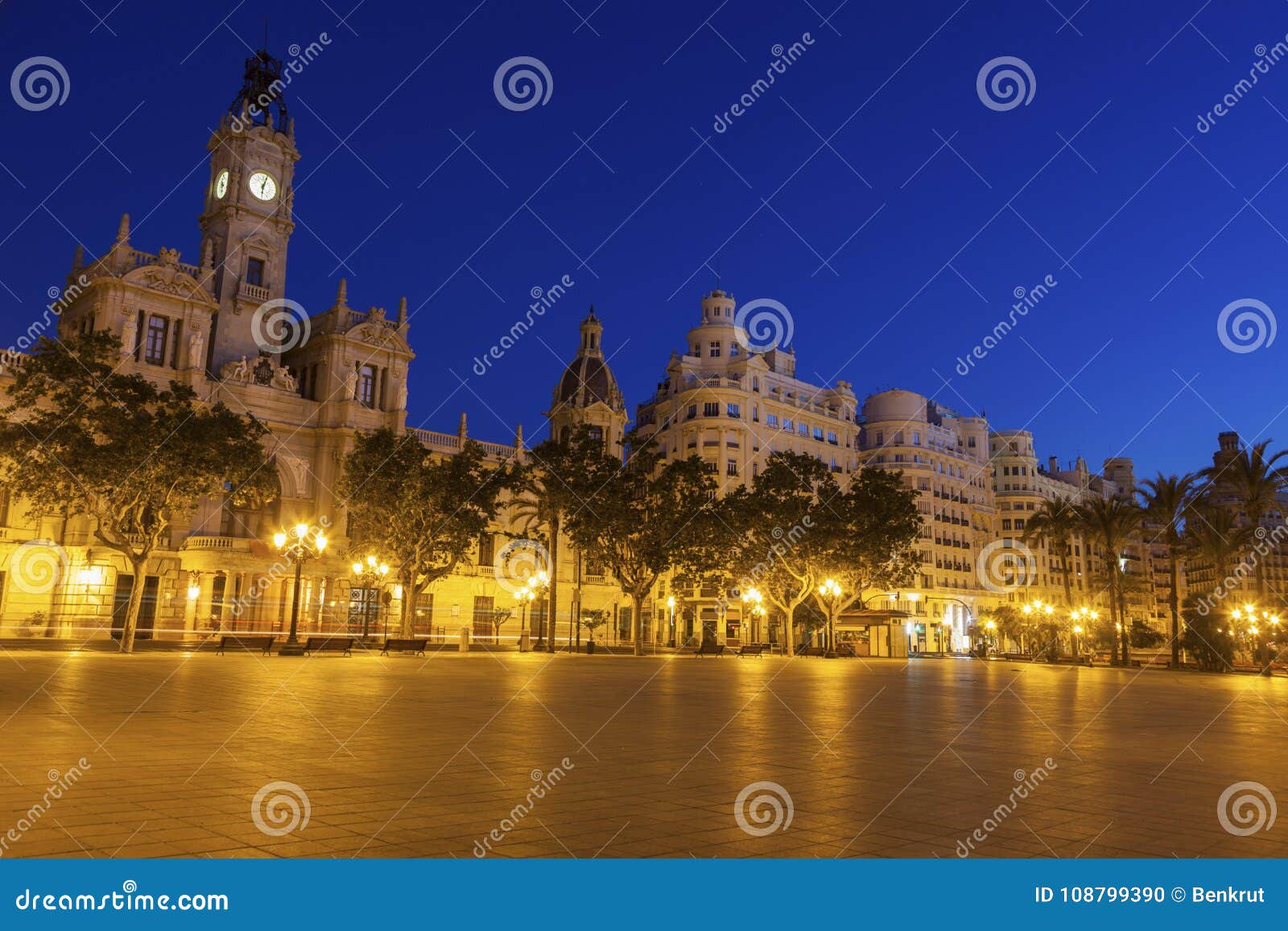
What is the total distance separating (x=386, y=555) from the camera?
4744cm

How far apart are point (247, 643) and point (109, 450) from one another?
9750mm

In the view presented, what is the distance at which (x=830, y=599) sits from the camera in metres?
51.3

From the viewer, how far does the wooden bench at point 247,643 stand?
34.1 m

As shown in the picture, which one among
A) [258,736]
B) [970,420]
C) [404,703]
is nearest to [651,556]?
[404,703]

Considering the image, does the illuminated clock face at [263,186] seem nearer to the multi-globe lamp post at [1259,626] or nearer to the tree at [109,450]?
the tree at [109,450]

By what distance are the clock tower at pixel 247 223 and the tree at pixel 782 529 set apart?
29620 millimetres

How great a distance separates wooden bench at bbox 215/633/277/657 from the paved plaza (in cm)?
1455

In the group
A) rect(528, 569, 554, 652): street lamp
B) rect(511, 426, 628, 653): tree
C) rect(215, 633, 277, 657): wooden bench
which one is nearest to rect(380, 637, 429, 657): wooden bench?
rect(215, 633, 277, 657): wooden bench

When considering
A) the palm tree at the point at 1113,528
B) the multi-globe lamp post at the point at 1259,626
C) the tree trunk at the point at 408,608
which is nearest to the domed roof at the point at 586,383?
the tree trunk at the point at 408,608

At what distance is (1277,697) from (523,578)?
47832mm

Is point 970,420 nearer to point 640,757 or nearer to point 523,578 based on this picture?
point 523,578

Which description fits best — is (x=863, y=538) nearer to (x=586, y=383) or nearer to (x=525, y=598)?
(x=525, y=598)

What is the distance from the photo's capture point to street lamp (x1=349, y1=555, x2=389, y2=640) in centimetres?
4225

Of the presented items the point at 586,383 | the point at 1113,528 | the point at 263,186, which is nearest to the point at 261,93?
the point at 263,186
